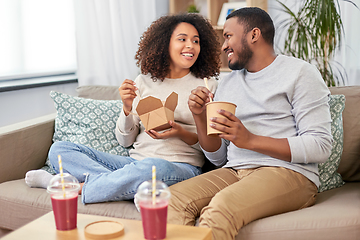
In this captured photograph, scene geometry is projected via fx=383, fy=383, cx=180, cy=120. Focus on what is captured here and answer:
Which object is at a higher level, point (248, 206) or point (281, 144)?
point (281, 144)

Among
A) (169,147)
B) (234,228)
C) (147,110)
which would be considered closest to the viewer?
(234,228)

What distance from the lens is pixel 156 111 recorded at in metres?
1.53

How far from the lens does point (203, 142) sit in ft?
5.20

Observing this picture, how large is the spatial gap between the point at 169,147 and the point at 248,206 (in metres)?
0.57

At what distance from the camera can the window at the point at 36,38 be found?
8.02ft

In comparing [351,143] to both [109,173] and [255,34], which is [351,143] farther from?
[109,173]

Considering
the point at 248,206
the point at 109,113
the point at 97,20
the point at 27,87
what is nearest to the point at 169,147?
the point at 109,113

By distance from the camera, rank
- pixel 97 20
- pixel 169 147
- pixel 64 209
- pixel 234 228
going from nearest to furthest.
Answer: pixel 64 209, pixel 234 228, pixel 169 147, pixel 97 20

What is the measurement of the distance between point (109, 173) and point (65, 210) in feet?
1.79

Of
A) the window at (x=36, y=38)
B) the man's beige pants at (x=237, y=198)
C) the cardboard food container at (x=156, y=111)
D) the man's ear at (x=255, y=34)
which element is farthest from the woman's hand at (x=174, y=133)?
the window at (x=36, y=38)

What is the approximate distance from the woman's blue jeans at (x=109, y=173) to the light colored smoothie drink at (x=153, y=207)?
0.55m

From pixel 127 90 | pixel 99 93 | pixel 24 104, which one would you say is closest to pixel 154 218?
pixel 127 90

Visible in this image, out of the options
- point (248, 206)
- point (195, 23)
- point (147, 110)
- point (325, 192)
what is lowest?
point (325, 192)

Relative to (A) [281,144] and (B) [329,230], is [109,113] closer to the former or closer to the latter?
(A) [281,144]
